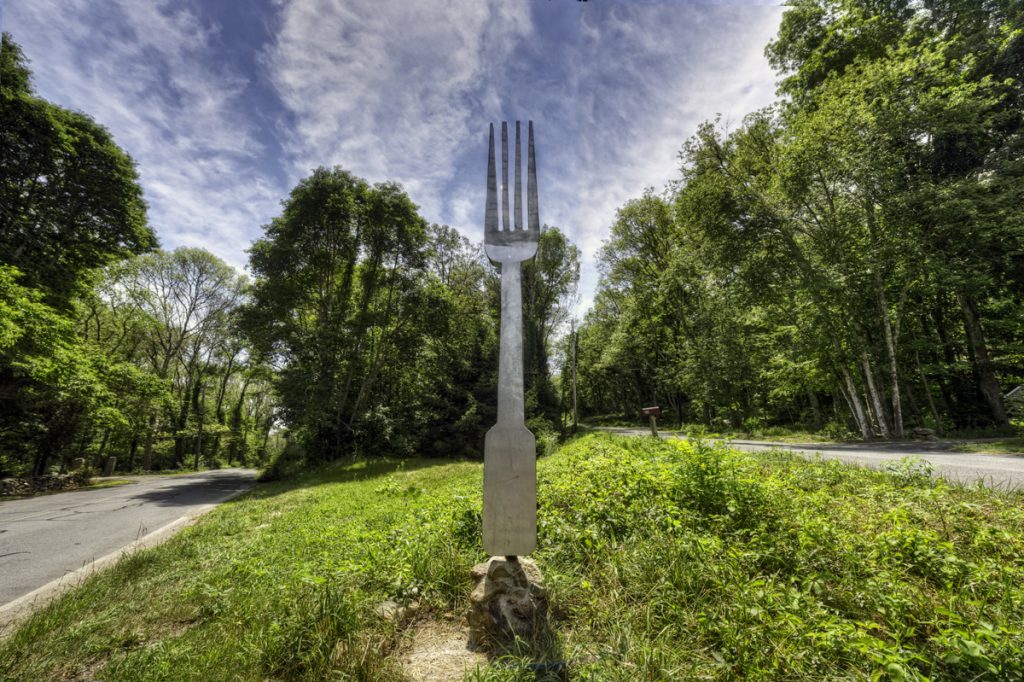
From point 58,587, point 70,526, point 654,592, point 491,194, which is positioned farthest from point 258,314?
point 654,592

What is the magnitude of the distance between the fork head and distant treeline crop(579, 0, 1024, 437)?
14266 millimetres

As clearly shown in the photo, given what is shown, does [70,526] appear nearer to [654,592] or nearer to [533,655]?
[533,655]

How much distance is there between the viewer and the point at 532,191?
304cm

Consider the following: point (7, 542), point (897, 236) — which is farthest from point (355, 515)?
point (897, 236)

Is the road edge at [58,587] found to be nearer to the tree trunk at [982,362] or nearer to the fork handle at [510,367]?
the fork handle at [510,367]

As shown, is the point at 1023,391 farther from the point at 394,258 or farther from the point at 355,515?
the point at 394,258

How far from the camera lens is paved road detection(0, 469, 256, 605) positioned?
480cm

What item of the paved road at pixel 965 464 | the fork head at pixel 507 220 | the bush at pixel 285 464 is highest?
the fork head at pixel 507 220

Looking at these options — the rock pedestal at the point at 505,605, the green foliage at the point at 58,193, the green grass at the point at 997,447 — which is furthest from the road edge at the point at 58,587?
the green grass at the point at 997,447

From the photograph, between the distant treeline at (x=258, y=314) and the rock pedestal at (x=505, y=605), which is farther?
the distant treeline at (x=258, y=314)

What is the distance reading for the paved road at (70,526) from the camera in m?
4.80

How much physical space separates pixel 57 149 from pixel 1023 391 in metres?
26.2

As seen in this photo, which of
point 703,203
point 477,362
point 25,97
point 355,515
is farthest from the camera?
point 477,362

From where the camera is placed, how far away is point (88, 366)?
13398mm
